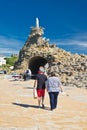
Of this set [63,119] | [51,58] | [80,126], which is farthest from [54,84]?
[51,58]

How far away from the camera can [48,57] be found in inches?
1960

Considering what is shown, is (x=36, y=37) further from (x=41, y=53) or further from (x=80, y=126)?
(x=80, y=126)

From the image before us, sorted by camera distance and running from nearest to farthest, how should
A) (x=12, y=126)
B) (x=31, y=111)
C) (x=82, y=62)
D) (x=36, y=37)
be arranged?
1. (x=12, y=126)
2. (x=31, y=111)
3. (x=82, y=62)
4. (x=36, y=37)

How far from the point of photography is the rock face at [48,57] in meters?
44.3

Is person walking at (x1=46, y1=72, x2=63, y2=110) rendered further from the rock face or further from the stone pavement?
the rock face

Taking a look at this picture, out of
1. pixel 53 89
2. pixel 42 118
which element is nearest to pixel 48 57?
pixel 53 89

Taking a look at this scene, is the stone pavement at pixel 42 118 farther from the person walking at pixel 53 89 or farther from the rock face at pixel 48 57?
the rock face at pixel 48 57

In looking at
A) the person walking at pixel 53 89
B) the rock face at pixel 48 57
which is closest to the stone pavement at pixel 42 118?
the person walking at pixel 53 89

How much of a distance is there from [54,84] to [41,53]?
125ft

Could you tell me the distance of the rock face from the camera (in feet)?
145

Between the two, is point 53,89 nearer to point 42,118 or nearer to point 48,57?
point 42,118

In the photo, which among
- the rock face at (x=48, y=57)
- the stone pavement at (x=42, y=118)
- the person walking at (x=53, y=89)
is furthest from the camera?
the rock face at (x=48, y=57)

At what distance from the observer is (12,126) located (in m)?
9.00

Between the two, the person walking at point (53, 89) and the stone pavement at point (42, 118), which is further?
the person walking at point (53, 89)
